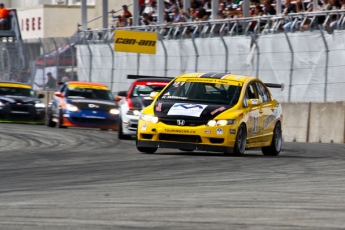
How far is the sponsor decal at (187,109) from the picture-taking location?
14.8 m

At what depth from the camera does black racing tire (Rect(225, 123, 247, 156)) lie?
1495 centimetres

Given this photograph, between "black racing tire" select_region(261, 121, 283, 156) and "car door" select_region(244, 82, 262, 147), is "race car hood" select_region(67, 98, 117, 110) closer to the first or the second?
"black racing tire" select_region(261, 121, 283, 156)

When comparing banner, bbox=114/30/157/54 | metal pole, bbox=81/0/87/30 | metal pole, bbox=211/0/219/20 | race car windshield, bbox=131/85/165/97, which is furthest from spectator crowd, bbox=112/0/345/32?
race car windshield, bbox=131/85/165/97

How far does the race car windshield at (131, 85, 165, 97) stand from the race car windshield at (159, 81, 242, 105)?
577cm

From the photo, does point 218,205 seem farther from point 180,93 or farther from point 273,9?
point 273,9

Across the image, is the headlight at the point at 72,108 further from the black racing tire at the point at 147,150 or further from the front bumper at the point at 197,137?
the front bumper at the point at 197,137

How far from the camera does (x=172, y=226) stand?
7.17 m

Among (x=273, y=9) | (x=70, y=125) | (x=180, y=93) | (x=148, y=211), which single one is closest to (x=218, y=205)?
(x=148, y=211)

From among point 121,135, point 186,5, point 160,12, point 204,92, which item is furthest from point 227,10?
point 204,92

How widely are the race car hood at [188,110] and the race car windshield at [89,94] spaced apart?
35.0ft

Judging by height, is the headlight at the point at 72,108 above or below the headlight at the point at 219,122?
below

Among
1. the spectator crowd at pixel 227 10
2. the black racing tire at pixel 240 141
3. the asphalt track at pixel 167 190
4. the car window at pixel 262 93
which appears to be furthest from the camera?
the spectator crowd at pixel 227 10

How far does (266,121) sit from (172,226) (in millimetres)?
9143

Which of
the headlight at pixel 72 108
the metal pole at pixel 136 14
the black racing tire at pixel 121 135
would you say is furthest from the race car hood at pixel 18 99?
the metal pole at pixel 136 14
